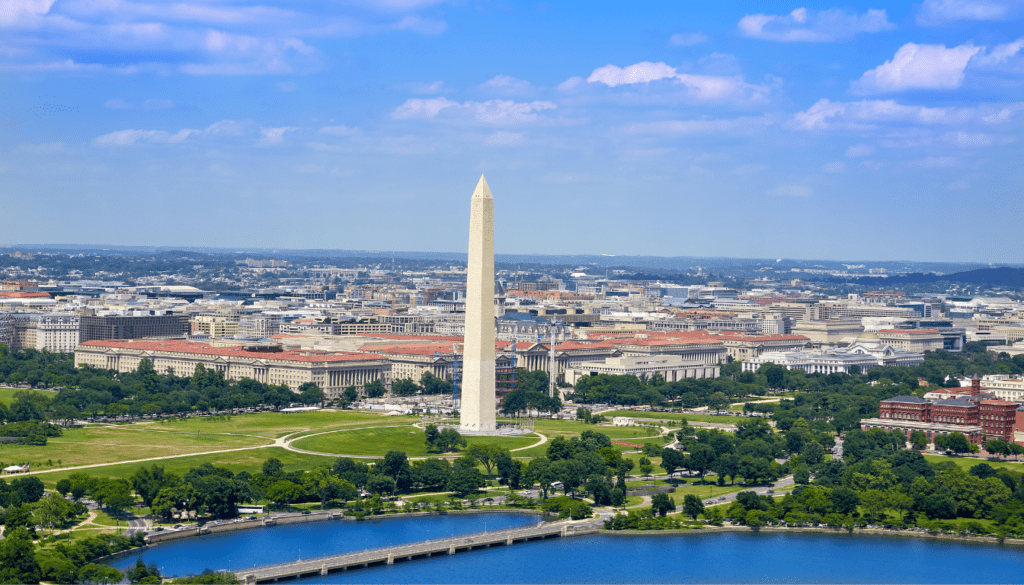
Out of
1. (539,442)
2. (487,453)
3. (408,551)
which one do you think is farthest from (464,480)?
(539,442)

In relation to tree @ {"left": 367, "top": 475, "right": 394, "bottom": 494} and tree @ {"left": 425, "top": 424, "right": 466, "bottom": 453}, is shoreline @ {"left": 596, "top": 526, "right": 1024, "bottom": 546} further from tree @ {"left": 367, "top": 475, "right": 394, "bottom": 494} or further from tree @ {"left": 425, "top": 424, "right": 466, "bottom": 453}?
tree @ {"left": 425, "top": 424, "right": 466, "bottom": 453}

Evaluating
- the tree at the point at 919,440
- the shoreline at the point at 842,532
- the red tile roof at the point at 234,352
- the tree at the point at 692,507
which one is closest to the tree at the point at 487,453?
the tree at the point at 692,507

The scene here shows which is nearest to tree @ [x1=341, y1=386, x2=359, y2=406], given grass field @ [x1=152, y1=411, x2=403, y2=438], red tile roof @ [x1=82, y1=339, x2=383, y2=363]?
red tile roof @ [x1=82, y1=339, x2=383, y2=363]

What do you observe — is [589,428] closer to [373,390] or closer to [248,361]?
[373,390]

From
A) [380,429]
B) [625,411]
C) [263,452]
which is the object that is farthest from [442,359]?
[263,452]

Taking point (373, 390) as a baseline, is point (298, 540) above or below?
below

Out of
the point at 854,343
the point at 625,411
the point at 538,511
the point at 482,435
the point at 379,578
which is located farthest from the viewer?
the point at 854,343

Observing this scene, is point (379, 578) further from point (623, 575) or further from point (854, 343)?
point (854, 343)
